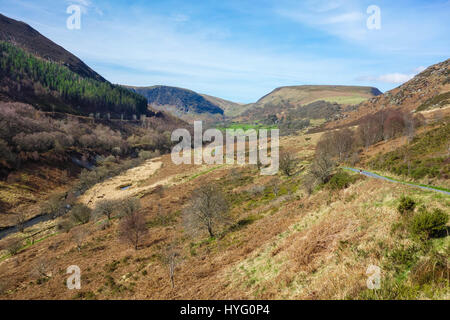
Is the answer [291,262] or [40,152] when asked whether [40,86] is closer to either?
[40,152]

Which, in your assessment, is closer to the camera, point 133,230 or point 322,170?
point 133,230

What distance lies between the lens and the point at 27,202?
6231 centimetres

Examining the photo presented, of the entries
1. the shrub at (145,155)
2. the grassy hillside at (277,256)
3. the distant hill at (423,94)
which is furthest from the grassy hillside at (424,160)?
the shrub at (145,155)

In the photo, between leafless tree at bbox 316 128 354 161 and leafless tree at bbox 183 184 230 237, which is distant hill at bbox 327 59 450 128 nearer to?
leafless tree at bbox 316 128 354 161

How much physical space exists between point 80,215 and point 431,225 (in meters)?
61.3

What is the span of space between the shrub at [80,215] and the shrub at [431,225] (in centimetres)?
6062

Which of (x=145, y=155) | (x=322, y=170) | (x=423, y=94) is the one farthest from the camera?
(x=145, y=155)

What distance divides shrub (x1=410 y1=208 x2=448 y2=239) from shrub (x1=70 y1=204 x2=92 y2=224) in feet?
199

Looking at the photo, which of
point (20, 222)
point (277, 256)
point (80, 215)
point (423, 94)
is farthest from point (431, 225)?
point (423, 94)

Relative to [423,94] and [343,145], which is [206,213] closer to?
[343,145]

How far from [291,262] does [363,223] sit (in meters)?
5.82

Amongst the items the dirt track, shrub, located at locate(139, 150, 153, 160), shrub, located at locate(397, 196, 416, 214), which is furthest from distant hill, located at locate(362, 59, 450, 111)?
shrub, located at locate(139, 150, 153, 160)

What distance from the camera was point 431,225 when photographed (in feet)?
34.5

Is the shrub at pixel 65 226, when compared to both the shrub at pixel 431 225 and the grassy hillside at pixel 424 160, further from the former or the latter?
the grassy hillside at pixel 424 160
